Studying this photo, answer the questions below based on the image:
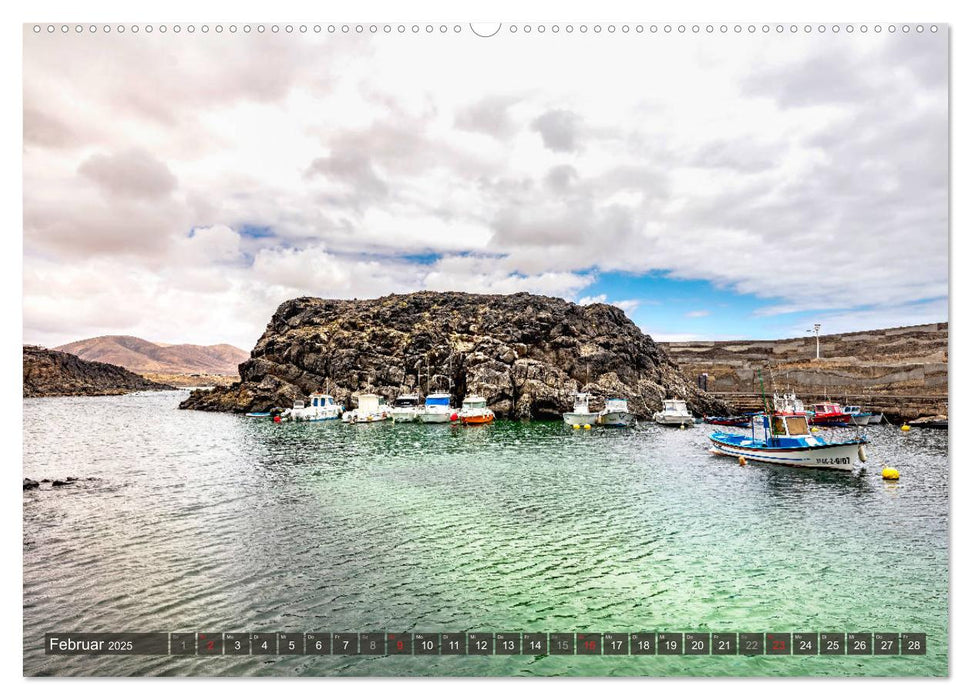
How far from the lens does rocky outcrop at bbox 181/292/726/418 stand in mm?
53125

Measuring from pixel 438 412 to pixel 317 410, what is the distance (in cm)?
1299

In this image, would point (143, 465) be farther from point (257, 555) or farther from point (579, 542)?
point (579, 542)

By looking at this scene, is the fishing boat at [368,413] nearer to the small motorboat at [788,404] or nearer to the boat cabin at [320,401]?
the boat cabin at [320,401]

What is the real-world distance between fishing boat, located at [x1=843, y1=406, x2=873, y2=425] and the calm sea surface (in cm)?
1825

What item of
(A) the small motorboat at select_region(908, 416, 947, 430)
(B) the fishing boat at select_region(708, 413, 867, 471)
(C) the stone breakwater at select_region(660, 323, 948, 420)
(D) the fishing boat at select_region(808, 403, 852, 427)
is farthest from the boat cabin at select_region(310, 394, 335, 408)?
(A) the small motorboat at select_region(908, 416, 947, 430)

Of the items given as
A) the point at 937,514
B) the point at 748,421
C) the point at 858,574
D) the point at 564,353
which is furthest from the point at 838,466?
the point at 564,353

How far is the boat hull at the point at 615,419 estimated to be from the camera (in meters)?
43.9

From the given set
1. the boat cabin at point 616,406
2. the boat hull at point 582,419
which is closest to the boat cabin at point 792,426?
the boat cabin at point 616,406

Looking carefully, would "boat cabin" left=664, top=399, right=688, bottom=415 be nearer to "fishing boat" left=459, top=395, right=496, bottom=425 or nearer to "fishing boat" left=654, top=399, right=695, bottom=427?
"fishing boat" left=654, top=399, right=695, bottom=427

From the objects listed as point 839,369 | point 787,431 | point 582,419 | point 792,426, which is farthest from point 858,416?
point 582,419

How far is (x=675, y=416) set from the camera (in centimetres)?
4556

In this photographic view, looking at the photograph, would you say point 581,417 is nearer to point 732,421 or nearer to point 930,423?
point 732,421

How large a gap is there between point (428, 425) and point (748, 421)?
31947 millimetres

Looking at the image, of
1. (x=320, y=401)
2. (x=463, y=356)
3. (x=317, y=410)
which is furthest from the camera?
(x=463, y=356)
